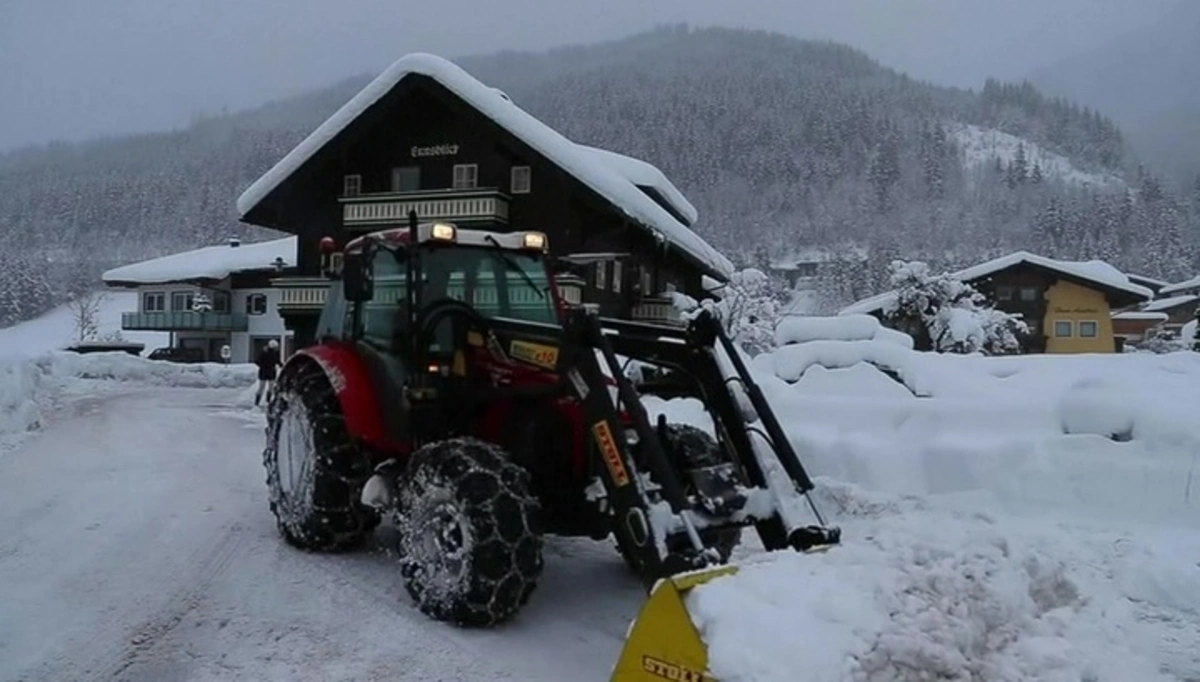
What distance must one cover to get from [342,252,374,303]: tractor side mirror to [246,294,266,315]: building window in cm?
4606

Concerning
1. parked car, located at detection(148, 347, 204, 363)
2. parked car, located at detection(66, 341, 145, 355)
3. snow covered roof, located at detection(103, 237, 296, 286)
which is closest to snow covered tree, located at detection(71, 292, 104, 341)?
snow covered roof, located at detection(103, 237, 296, 286)

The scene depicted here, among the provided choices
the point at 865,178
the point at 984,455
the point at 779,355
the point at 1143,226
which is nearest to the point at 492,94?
the point at 779,355

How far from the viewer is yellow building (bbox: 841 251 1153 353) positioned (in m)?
36.7

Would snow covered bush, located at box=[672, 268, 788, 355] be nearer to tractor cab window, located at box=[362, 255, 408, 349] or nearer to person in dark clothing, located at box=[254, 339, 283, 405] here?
person in dark clothing, located at box=[254, 339, 283, 405]

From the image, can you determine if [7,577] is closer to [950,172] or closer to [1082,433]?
[1082,433]

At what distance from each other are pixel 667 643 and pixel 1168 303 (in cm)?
5183

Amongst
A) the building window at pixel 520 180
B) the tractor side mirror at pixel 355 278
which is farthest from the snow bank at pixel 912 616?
the building window at pixel 520 180

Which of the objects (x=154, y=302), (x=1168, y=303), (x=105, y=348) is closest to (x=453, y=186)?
(x=105, y=348)

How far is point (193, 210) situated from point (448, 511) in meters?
105

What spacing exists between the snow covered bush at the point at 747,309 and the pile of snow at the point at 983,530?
15999 millimetres

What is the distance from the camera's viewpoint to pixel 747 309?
3134 centimetres

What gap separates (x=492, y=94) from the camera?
2334cm

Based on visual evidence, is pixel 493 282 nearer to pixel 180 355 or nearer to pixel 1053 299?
pixel 1053 299

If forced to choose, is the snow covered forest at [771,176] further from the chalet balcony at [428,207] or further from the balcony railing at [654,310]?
the chalet balcony at [428,207]
